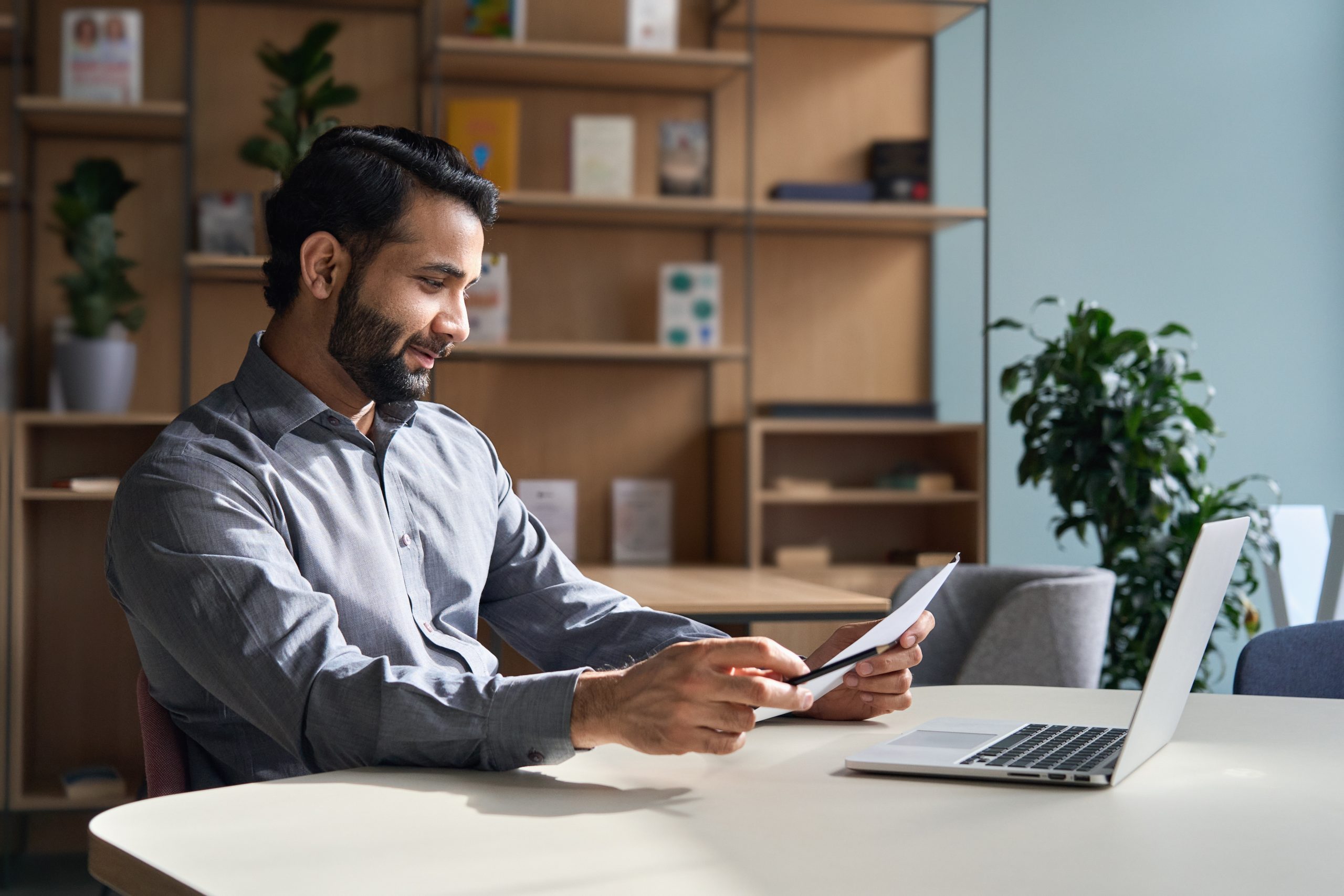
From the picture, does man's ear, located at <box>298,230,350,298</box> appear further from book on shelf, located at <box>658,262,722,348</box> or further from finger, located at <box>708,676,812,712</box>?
book on shelf, located at <box>658,262,722,348</box>

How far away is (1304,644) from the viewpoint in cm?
180

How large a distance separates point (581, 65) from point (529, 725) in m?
2.80

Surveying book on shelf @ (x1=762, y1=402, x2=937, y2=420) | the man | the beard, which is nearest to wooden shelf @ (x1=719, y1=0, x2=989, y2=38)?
book on shelf @ (x1=762, y1=402, x2=937, y2=420)

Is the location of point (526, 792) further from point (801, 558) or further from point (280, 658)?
point (801, 558)

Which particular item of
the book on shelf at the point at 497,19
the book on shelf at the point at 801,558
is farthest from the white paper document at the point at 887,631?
the book on shelf at the point at 497,19

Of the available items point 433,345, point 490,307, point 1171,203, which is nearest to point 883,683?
point 433,345

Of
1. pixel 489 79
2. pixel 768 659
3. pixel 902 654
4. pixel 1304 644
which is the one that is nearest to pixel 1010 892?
→ pixel 768 659

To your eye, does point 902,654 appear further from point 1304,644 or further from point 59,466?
point 59,466

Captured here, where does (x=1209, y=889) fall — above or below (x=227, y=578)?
below

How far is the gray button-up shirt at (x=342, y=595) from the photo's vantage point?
3.54ft

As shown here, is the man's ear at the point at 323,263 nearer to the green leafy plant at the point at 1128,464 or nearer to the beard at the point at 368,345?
the beard at the point at 368,345

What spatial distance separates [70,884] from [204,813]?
2.60 m

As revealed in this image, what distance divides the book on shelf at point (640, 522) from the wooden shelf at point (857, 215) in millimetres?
837

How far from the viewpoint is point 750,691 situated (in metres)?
0.99
